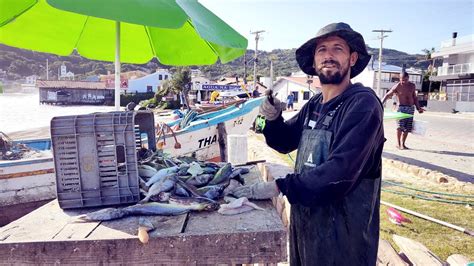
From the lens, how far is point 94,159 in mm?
1978

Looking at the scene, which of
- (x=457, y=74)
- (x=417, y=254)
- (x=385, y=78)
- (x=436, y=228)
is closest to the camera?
(x=417, y=254)

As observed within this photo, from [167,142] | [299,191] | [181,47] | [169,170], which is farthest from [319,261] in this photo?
[167,142]

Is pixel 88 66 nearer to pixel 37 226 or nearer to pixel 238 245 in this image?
pixel 37 226

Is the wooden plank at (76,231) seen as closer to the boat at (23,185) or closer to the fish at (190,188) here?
the fish at (190,188)

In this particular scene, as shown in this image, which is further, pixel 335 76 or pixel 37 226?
pixel 335 76

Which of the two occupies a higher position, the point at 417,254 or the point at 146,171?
the point at 146,171

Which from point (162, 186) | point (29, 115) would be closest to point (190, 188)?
point (162, 186)

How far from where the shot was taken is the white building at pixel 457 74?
36.4 meters

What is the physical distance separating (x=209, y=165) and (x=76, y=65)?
Answer: 148952 mm

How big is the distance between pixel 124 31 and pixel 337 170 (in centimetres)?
332

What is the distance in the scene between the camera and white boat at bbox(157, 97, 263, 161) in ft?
26.7

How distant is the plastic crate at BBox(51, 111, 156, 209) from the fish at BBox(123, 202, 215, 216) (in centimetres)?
20

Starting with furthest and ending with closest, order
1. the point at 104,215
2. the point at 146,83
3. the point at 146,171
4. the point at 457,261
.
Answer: the point at 146,83
the point at 457,261
the point at 146,171
the point at 104,215

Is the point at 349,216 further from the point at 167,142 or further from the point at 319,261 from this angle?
the point at 167,142
